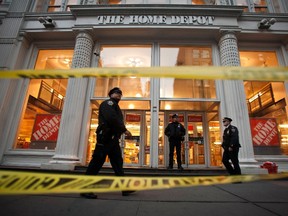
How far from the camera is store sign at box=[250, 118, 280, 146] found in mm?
7652

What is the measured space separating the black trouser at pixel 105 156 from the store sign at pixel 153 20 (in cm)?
665

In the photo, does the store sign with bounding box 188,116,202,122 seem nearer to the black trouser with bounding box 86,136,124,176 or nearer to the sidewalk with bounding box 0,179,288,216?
the sidewalk with bounding box 0,179,288,216

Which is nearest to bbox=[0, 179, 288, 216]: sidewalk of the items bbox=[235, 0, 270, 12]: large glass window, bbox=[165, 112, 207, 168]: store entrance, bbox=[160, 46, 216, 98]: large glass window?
bbox=[165, 112, 207, 168]: store entrance

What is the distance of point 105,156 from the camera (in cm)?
321

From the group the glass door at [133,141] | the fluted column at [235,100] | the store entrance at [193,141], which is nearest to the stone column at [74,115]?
the glass door at [133,141]

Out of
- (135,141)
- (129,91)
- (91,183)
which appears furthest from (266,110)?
(91,183)

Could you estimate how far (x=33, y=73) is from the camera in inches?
68.8

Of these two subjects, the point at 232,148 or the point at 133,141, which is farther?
the point at 133,141

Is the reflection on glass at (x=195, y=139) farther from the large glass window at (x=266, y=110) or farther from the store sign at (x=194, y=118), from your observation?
the large glass window at (x=266, y=110)

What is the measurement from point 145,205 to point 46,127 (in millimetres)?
6777

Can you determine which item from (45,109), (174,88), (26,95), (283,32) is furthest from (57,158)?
(283,32)

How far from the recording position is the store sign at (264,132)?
7652 mm

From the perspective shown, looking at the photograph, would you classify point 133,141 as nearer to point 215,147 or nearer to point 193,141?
point 193,141

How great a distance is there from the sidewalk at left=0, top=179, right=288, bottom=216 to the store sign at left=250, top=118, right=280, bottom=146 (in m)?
5.13
